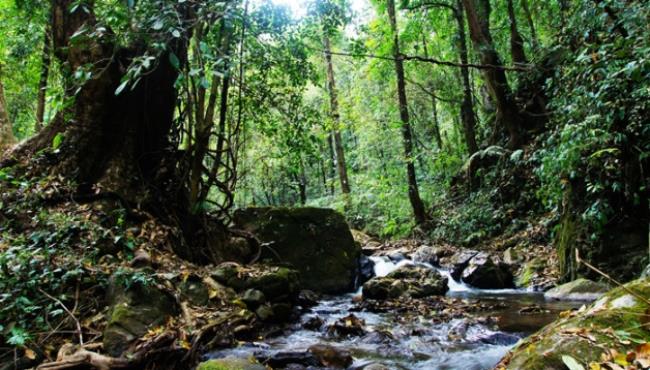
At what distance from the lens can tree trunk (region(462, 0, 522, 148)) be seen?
1124cm

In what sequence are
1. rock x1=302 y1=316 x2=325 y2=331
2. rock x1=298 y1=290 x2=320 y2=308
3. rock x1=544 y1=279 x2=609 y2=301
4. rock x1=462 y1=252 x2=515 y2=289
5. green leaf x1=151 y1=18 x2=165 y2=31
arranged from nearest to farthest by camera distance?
green leaf x1=151 y1=18 x2=165 y2=31 < rock x1=302 y1=316 x2=325 y2=331 < rock x1=544 y1=279 x2=609 y2=301 < rock x1=298 y1=290 x2=320 y2=308 < rock x1=462 y1=252 x2=515 y2=289

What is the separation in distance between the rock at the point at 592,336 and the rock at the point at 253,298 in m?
3.84

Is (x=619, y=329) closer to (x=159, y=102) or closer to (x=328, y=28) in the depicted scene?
(x=328, y=28)

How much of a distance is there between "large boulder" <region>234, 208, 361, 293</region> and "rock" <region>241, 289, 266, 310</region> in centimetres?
290

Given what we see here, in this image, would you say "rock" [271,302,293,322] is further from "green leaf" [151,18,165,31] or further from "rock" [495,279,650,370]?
"green leaf" [151,18,165,31]

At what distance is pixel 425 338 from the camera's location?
5.63 meters

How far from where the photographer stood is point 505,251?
1048cm

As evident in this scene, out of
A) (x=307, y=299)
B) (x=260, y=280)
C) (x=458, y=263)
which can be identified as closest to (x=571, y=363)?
(x=260, y=280)

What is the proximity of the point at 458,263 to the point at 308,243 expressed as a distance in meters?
3.56

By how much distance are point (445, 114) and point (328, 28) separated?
61.6 ft

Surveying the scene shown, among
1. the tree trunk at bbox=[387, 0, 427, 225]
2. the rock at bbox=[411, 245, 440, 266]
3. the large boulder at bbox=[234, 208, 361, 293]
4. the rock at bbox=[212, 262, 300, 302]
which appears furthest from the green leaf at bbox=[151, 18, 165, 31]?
the tree trunk at bbox=[387, 0, 427, 225]

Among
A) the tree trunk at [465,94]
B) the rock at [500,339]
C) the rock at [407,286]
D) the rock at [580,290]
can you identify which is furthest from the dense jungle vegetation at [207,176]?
the tree trunk at [465,94]

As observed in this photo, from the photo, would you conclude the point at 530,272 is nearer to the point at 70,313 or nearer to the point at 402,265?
the point at 402,265

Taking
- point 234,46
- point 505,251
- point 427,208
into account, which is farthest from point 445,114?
point 234,46
